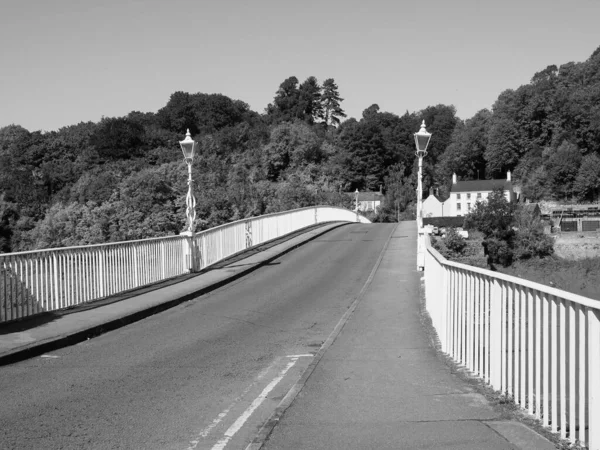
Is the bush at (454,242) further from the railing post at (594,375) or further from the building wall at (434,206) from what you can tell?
the railing post at (594,375)

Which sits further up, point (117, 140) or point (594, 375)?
point (117, 140)

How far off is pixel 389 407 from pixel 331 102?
15300 centimetres

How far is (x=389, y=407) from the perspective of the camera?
261 inches

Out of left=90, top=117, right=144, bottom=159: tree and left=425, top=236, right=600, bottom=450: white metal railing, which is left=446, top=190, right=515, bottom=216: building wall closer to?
left=90, top=117, right=144, bottom=159: tree

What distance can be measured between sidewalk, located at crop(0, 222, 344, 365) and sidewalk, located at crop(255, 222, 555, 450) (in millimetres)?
4129

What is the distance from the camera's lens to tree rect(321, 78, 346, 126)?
507ft

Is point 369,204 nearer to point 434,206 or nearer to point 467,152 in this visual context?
point 434,206

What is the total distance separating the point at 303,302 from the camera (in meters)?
15.6

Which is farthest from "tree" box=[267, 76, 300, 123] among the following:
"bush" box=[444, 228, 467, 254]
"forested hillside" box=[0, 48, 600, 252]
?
"bush" box=[444, 228, 467, 254]

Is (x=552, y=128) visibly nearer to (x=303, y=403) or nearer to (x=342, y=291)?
(x=342, y=291)

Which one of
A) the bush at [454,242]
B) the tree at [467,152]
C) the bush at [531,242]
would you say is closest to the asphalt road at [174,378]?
the bush at [454,242]

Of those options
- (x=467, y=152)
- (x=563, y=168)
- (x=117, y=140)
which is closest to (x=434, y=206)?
(x=467, y=152)

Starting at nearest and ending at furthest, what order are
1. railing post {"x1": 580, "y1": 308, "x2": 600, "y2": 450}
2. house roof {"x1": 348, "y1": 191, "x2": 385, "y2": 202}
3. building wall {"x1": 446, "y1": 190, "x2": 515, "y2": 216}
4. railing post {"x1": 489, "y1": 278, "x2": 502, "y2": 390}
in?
railing post {"x1": 580, "y1": 308, "x2": 600, "y2": 450} < railing post {"x1": 489, "y1": 278, "x2": 502, "y2": 390} < house roof {"x1": 348, "y1": 191, "x2": 385, "y2": 202} < building wall {"x1": 446, "y1": 190, "x2": 515, "y2": 216}

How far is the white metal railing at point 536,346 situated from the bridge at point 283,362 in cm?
2
